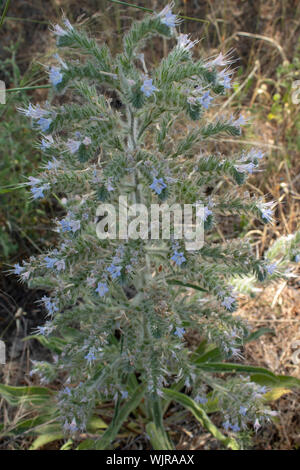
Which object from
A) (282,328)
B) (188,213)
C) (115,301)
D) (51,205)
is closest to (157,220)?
(188,213)

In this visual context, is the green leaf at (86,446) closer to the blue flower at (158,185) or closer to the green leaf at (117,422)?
the green leaf at (117,422)

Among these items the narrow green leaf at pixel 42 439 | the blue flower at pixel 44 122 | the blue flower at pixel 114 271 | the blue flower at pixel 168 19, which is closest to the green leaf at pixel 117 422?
the narrow green leaf at pixel 42 439

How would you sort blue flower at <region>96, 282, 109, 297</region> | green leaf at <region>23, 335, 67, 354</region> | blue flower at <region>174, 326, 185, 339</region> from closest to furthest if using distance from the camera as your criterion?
blue flower at <region>96, 282, 109, 297</region> → blue flower at <region>174, 326, 185, 339</region> → green leaf at <region>23, 335, 67, 354</region>

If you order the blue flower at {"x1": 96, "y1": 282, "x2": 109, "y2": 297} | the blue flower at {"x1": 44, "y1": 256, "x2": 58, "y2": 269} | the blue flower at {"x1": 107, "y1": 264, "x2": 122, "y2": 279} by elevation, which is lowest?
the blue flower at {"x1": 96, "y1": 282, "x2": 109, "y2": 297}

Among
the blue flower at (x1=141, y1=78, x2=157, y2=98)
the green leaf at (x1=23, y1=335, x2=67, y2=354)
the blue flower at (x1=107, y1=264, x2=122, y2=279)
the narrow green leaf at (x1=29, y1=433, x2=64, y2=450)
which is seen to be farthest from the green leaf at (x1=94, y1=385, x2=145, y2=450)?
the blue flower at (x1=141, y1=78, x2=157, y2=98)

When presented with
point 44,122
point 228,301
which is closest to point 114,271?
point 228,301

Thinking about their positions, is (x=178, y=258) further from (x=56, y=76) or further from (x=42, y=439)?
(x=42, y=439)

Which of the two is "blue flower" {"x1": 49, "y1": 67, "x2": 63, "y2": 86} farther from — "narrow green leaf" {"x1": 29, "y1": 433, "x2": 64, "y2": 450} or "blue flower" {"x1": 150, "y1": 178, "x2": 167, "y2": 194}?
"narrow green leaf" {"x1": 29, "y1": 433, "x2": 64, "y2": 450}
